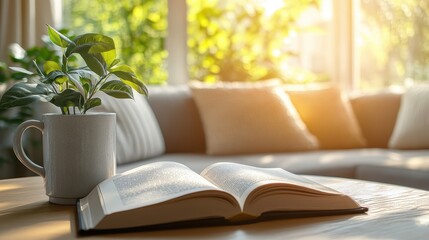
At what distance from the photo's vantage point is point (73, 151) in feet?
3.98

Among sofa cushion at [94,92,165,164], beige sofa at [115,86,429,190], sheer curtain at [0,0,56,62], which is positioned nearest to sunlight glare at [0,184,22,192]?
beige sofa at [115,86,429,190]

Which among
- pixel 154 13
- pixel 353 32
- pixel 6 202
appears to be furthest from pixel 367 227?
pixel 353 32

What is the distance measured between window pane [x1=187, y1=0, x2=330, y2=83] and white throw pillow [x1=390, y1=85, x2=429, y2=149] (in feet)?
3.41

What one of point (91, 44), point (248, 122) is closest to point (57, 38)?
point (91, 44)

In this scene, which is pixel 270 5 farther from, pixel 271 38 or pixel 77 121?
pixel 77 121

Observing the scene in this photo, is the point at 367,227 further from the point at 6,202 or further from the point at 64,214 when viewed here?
the point at 6,202

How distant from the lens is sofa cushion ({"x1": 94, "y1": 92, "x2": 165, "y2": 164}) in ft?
8.57

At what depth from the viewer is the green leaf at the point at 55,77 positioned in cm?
115

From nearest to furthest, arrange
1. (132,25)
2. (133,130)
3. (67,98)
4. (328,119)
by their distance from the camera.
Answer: (67,98) < (133,130) < (328,119) < (132,25)

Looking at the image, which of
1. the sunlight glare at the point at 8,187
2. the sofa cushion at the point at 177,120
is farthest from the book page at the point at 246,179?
the sofa cushion at the point at 177,120

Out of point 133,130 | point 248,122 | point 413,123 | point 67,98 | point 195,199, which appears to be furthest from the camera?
point 413,123

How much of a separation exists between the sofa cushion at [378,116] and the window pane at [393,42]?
27.9 inches

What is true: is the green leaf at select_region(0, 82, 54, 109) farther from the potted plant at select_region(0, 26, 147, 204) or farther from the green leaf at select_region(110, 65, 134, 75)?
the green leaf at select_region(110, 65, 134, 75)

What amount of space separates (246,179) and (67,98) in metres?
0.38
